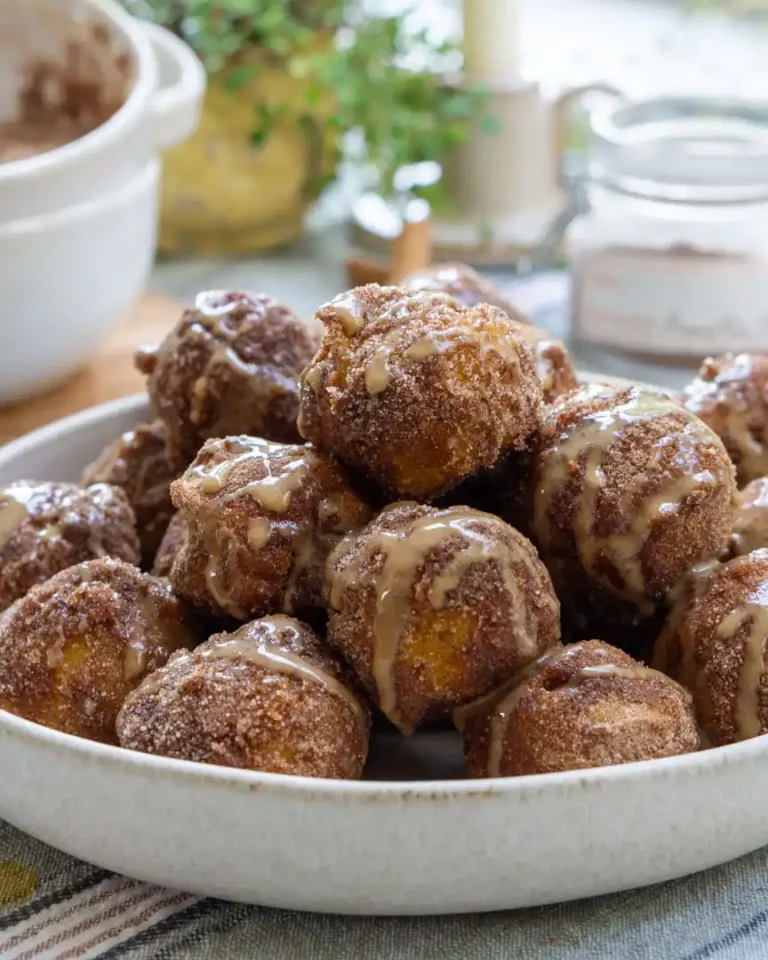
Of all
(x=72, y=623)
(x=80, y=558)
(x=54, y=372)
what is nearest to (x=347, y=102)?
(x=54, y=372)

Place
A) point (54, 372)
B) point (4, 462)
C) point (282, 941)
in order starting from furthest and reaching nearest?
point (54, 372)
point (4, 462)
point (282, 941)

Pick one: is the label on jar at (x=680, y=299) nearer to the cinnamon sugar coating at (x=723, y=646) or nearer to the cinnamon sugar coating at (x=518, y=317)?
the cinnamon sugar coating at (x=518, y=317)

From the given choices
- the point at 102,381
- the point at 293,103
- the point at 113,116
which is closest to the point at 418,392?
the point at 102,381

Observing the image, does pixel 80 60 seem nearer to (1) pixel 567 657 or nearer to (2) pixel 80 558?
(2) pixel 80 558

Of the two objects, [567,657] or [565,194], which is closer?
[567,657]

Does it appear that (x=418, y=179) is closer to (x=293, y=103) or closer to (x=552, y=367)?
(x=293, y=103)

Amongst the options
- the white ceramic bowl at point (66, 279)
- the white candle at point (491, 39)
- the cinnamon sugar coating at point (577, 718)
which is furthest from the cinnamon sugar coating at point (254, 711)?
the white candle at point (491, 39)
